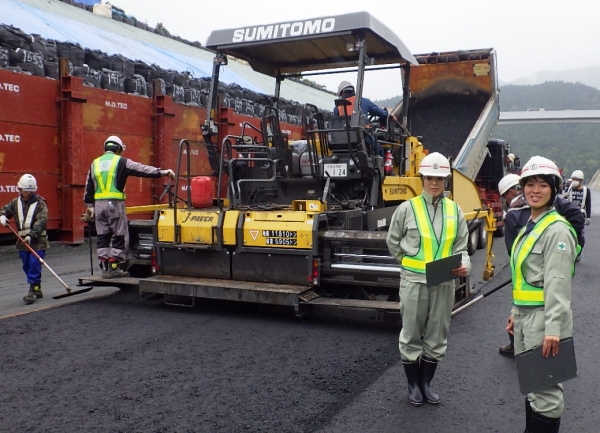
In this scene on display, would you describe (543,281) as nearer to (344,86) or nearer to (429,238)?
(429,238)

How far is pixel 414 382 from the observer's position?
12.1ft

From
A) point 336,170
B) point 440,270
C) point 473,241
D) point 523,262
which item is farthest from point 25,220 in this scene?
point 473,241

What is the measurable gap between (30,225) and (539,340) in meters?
5.57

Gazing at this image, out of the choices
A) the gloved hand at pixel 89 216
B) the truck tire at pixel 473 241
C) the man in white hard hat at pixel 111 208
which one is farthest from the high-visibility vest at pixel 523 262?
the truck tire at pixel 473 241

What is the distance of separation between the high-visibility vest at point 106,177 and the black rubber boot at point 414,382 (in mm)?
3994

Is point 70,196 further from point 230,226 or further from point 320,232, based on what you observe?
point 320,232

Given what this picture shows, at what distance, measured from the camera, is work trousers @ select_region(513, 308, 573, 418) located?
2.74m

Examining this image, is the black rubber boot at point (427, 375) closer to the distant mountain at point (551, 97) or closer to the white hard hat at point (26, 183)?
the white hard hat at point (26, 183)

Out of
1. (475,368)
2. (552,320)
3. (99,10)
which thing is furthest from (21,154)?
(99,10)

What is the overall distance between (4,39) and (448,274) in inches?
374

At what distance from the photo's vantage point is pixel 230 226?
569 centimetres

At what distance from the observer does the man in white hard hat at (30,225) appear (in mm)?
6461

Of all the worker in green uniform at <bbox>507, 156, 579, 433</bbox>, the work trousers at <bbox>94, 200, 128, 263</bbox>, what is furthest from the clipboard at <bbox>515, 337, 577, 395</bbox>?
the work trousers at <bbox>94, 200, 128, 263</bbox>

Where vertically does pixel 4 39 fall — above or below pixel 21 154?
above
